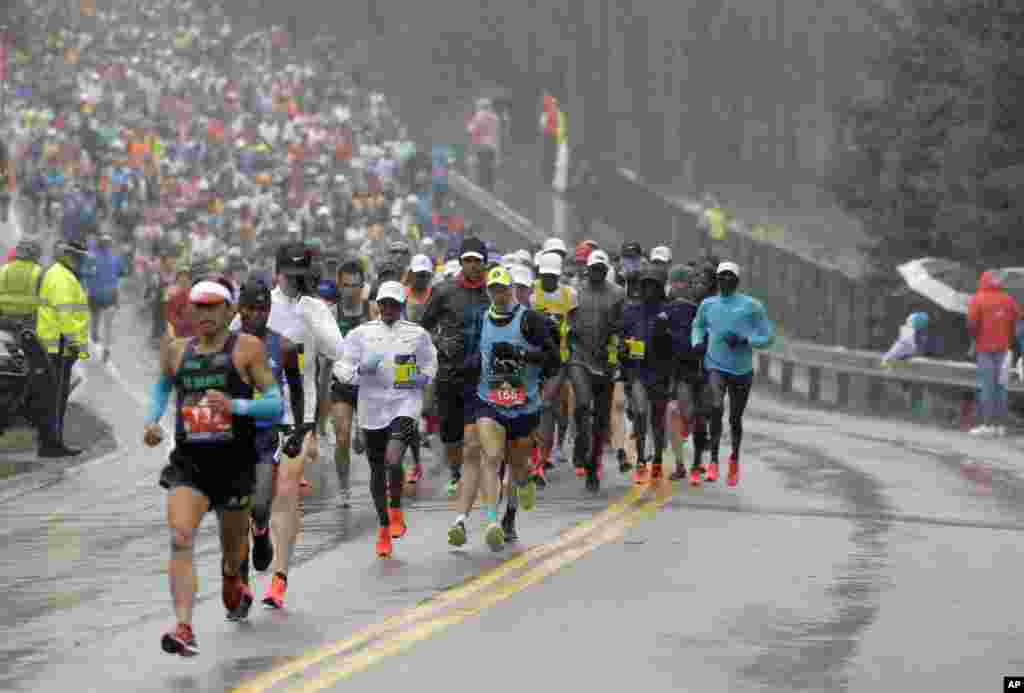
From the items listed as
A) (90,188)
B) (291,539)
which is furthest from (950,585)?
(90,188)

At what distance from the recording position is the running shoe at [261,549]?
13703 millimetres

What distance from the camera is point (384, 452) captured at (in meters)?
16.0

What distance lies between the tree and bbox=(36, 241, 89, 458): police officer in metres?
18.4

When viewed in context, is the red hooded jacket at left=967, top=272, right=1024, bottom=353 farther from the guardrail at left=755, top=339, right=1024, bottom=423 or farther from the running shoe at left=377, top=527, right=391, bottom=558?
the running shoe at left=377, top=527, right=391, bottom=558

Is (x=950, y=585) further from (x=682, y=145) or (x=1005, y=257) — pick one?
(x=682, y=145)

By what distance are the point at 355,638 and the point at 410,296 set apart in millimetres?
9041

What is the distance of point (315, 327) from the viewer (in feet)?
50.7

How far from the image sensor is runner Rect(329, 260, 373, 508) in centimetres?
1912

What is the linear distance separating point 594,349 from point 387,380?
4.64 metres

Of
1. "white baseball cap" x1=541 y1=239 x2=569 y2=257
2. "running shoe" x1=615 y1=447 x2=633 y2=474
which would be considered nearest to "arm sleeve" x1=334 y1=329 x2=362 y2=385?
"white baseball cap" x1=541 y1=239 x2=569 y2=257

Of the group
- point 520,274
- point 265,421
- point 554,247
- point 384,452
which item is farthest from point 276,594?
point 554,247

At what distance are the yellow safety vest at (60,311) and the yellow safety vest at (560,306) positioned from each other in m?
4.85

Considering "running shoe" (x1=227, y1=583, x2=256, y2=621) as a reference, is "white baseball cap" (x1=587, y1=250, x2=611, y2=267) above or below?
above

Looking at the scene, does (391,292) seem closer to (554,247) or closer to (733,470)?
(733,470)
